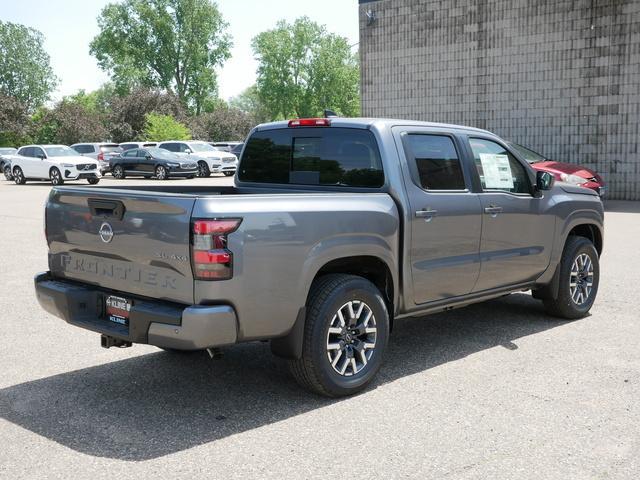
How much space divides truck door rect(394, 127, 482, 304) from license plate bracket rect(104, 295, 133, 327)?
1.97 meters

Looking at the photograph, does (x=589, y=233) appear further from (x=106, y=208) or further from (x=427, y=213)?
(x=106, y=208)

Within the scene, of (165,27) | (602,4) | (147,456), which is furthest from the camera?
(165,27)

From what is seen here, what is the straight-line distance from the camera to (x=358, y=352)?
495cm

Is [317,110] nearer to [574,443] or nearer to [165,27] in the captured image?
[165,27]

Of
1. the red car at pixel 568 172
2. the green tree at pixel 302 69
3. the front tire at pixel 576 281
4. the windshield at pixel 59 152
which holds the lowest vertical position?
the front tire at pixel 576 281

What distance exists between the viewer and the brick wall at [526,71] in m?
19.0

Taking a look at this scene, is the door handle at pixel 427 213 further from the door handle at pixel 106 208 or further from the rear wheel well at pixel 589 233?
the rear wheel well at pixel 589 233

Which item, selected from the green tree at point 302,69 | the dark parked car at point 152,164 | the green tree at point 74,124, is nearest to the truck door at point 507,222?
the dark parked car at point 152,164

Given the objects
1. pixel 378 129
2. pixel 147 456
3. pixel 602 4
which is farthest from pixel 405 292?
pixel 602 4

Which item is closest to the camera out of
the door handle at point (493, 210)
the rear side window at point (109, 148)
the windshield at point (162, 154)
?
the door handle at point (493, 210)

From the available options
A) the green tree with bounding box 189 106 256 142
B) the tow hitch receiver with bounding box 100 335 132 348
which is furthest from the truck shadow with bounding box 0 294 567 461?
the green tree with bounding box 189 106 256 142

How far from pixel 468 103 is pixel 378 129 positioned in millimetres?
16723

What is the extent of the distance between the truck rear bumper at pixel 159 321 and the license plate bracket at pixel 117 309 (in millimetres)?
25

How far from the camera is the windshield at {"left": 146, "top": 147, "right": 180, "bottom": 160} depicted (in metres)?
31.6
